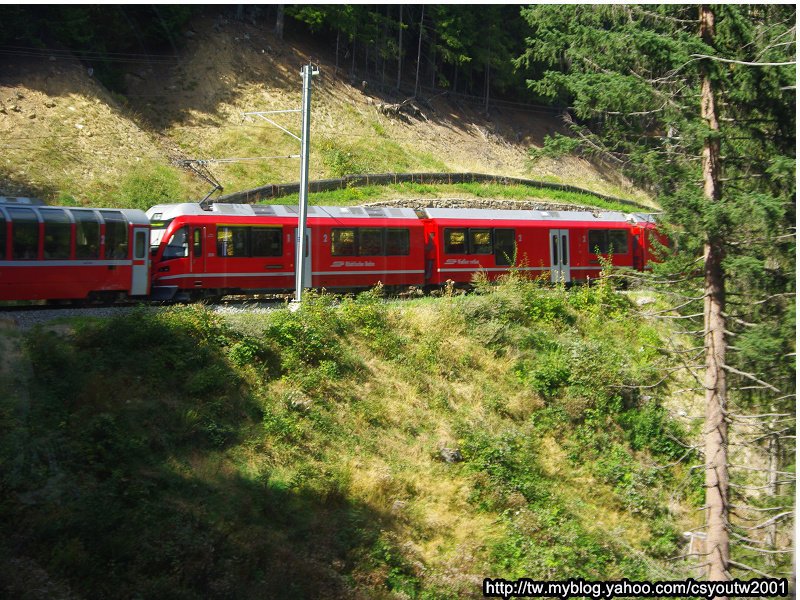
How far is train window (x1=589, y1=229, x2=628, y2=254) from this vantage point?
28094mm

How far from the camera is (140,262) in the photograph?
66.2 feet

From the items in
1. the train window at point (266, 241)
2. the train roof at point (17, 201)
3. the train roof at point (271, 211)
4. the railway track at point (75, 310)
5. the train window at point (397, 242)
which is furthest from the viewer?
the train window at point (397, 242)

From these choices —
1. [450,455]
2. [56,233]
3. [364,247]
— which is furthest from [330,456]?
[364,247]

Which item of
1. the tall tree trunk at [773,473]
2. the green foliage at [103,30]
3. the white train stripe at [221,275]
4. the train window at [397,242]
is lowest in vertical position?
the tall tree trunk at [773,473]

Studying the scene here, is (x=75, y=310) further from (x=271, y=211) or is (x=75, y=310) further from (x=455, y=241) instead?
(x=455, y=241)

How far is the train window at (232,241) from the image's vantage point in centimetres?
2147

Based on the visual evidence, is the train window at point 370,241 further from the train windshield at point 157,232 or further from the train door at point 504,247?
the train windshield at point 157,232

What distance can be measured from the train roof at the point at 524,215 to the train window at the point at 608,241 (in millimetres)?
419

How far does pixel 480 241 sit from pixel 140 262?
36.3ft

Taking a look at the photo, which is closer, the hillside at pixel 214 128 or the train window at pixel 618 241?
the train window at pixel 618 241

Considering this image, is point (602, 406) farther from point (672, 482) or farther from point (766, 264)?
point (766, 264)

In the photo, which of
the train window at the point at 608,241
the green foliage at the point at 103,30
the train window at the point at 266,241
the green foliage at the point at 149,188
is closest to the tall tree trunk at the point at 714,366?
the train window at the point at 266,241

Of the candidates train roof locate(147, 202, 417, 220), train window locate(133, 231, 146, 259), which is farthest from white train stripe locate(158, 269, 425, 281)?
train roof locate(147, 202, 417, 220)

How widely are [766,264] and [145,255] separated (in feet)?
48.8
